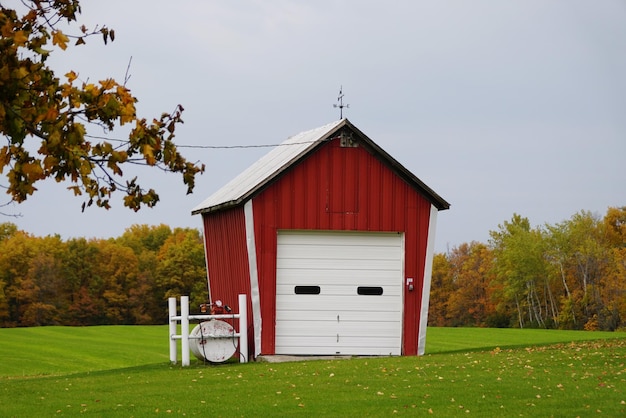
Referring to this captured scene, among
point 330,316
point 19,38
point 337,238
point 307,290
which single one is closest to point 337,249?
point 337,238

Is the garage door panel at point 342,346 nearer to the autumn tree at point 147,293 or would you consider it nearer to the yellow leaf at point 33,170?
the yellow leaf at point 33,170

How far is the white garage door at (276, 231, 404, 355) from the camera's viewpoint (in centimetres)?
2088

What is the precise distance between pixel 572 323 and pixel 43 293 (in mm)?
41079

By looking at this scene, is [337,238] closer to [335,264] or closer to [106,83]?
[335,264]

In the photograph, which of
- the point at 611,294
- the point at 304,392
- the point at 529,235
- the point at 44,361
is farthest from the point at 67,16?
the point at 529,235

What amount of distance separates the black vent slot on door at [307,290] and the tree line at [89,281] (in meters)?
55.0

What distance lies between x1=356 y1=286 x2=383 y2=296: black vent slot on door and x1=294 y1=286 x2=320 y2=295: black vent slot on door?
882 mm

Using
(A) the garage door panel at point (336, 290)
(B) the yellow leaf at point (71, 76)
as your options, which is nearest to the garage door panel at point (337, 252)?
(A) the garage door panel at point (336, 290)

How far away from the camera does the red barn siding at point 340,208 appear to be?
20719mm

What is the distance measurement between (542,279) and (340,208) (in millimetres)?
61888

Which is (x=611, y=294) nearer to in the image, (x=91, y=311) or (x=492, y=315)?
(x=492, y=315)

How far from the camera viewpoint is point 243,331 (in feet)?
67.1

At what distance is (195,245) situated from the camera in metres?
77.4

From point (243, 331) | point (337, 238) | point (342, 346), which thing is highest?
point (337, 238)
